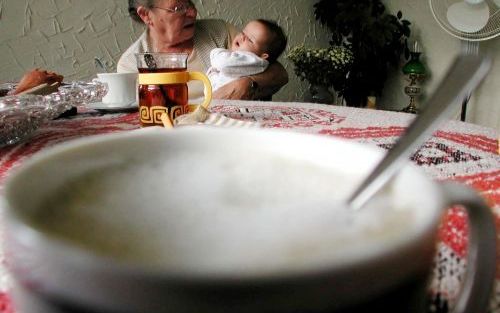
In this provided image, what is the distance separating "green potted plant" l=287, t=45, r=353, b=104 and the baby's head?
47cm

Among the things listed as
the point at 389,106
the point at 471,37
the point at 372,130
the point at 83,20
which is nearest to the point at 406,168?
the point at 372,130

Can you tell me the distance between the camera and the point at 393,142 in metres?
0.54

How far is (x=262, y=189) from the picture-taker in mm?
202

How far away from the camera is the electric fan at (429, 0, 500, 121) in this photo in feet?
5.24

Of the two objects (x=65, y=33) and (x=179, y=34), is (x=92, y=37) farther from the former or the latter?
(x=179, y=34)

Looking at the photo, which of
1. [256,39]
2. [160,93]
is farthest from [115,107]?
[256,39]

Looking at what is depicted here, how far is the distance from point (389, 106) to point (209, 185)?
2.55m

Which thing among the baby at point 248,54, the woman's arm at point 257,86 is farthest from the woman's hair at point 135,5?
the woman's arm at point 257,86

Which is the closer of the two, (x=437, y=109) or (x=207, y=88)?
(x=437, y=109)

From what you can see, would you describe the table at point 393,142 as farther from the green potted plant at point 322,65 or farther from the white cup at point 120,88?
the green potted plant at point 322,65

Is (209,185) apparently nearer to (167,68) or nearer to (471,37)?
(167,68)

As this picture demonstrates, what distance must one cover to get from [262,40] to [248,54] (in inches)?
7.9

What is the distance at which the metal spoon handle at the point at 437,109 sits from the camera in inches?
6.1

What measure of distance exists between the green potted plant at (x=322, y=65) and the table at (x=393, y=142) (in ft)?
4.28
